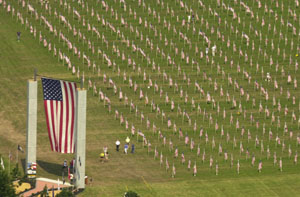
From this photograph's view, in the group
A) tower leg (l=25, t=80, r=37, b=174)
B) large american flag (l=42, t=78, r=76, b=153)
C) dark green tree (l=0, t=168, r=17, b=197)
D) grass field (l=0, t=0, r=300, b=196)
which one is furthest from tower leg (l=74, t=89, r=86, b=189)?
dark green tree (l=0, t=168, r=17, b=197)

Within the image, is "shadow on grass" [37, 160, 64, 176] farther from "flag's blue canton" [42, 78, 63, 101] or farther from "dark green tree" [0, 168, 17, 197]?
"dark green tree" [0, 168, 17, 197]

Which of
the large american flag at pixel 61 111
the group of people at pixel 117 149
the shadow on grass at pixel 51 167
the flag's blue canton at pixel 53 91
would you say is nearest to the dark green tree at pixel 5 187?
the large american flag at pixel 61 111

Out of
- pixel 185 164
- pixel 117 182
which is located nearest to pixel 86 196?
pixel 117 182

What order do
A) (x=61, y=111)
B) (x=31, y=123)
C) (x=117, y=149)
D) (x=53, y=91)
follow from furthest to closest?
(x=117, y=149)
(x=31, y=123)
(x=61, y=111)
(x=53, y=91)

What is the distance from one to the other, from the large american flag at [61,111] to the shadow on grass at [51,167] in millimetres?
6651

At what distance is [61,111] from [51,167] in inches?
453

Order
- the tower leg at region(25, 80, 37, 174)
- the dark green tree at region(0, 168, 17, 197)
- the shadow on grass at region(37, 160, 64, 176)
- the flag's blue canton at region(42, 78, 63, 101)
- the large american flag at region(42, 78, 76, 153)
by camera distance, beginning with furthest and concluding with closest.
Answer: the shadow on grass at region(37, 160, 64, 176), the tower leg at region(25, 80, 37, 174), the flag's blue canton at region(42, 78, 63, 101), the large american flag at region(42, 78, 76, 153), the dark green tree at region(0, 168, 17, 197)

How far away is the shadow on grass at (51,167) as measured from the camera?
16000cm

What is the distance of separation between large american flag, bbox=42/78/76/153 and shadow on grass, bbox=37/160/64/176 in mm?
6651

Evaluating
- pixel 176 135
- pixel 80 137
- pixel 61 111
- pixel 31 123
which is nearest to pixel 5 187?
pixel 80 137

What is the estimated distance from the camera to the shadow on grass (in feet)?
525

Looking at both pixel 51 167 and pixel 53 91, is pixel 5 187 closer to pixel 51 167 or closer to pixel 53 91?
pixel 53 91

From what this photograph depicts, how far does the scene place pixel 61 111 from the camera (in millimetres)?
153000

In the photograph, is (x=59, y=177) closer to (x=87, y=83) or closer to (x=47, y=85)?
(x=47, y=85)
